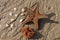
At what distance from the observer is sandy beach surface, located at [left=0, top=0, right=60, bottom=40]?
2.19 m

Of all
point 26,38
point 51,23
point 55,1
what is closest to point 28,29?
point 26,38

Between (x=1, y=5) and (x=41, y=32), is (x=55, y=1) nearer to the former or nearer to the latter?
(x=41, y=32)

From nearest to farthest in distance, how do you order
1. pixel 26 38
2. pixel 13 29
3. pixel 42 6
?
pixel 26 38 → pixel 13 29 → pixel 42 6

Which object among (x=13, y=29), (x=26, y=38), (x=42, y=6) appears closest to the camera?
(x=26, y=38)

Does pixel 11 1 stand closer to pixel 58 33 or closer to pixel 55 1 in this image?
pixel 55 1

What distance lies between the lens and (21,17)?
93.2 inches

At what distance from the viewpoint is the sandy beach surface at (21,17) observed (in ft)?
7.19

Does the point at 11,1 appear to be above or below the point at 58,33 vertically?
above

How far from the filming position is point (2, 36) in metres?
2.23

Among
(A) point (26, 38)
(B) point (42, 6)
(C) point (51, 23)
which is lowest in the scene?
(A) point (26, 38)

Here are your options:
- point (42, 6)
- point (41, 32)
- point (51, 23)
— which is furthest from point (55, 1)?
point (41, 32)

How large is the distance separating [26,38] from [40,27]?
0.22 metres

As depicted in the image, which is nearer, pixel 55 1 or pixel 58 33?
pixel 58 33

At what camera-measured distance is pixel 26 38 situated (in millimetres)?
2137
